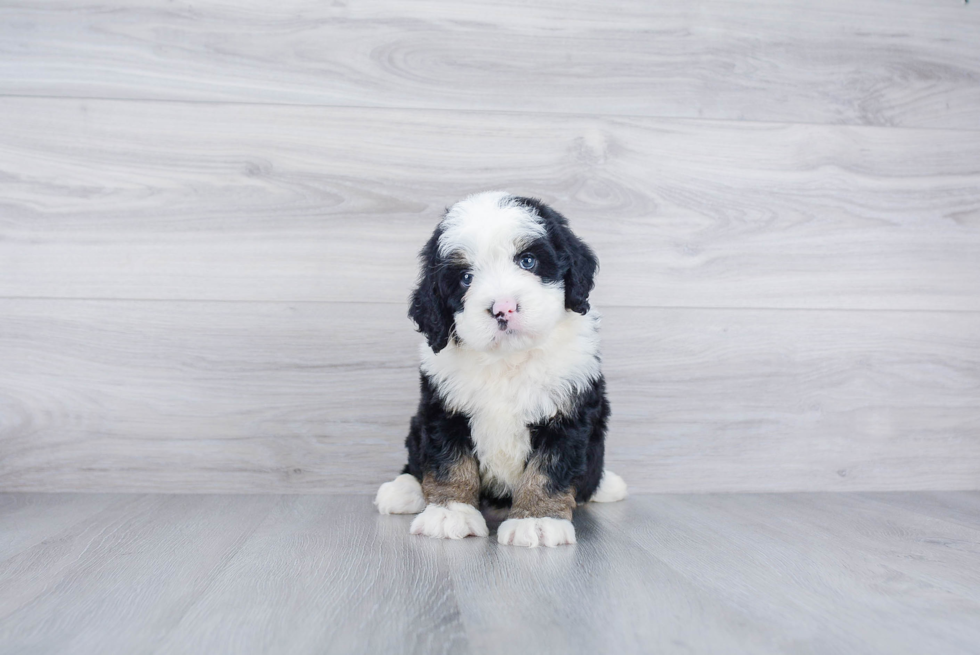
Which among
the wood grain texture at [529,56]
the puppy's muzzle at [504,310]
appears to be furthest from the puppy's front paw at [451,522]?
the wood grain texture at [529,56]

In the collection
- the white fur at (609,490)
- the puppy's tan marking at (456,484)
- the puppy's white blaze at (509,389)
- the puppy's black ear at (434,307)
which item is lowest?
the white fur at (609,490)

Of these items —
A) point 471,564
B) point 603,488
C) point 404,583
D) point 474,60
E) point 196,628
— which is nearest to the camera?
point 196,628

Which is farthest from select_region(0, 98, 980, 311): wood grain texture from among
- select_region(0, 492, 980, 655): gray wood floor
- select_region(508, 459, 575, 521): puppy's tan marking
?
select_region(508, 459, 575, 521): puppy's tan marking

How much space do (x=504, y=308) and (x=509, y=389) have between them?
228mm

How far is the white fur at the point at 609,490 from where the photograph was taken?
1.90 metres

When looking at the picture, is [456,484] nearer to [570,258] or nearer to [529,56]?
[570,258]

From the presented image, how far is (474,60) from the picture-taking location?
206 cm

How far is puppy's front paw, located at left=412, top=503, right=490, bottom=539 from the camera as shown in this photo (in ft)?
4.78

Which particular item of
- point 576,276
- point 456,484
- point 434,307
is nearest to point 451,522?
point 456,484

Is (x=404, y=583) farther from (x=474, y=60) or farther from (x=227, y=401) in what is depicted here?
(x=474, y=60)

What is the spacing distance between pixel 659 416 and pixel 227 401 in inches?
44.3

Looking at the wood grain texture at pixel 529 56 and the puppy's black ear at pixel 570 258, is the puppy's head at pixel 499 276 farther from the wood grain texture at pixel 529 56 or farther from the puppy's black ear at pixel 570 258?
the wood grain texture at pixel 529 56

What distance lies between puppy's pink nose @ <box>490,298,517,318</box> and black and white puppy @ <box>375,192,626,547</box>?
0.04 meters

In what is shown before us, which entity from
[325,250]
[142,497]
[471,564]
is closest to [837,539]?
[471,564]
